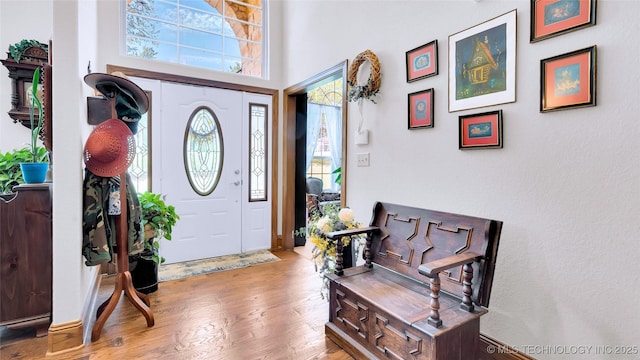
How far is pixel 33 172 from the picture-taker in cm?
205

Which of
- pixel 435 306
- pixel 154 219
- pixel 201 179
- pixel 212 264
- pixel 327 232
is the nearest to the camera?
pixel 435 306

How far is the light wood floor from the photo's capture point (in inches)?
74.2

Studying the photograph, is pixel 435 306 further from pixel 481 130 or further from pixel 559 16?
pixel 559 16

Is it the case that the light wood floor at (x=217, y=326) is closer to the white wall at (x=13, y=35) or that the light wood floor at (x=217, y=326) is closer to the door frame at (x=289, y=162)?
the door frame at (x=289, y=162)

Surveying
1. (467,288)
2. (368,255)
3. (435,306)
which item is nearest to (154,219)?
(368,255)

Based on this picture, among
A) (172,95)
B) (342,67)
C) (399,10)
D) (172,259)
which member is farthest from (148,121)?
(399,10)

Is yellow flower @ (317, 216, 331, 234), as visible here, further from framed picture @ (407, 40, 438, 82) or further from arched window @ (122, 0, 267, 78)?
arched window @ (122, 0, 267, 78)

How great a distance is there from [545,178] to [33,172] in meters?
3.20

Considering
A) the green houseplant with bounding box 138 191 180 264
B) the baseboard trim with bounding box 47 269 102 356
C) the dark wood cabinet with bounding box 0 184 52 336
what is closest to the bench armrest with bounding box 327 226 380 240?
the green houseplant with bounding box 138 191 180 264

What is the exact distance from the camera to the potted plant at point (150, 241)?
2.62 metres

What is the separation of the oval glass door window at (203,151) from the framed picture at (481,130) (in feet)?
9.28

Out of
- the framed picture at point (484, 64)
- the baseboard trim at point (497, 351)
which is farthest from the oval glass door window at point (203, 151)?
the baseboard trim at point (497, 351)

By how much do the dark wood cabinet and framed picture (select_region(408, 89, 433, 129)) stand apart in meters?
2.62

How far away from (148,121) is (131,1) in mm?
1384
